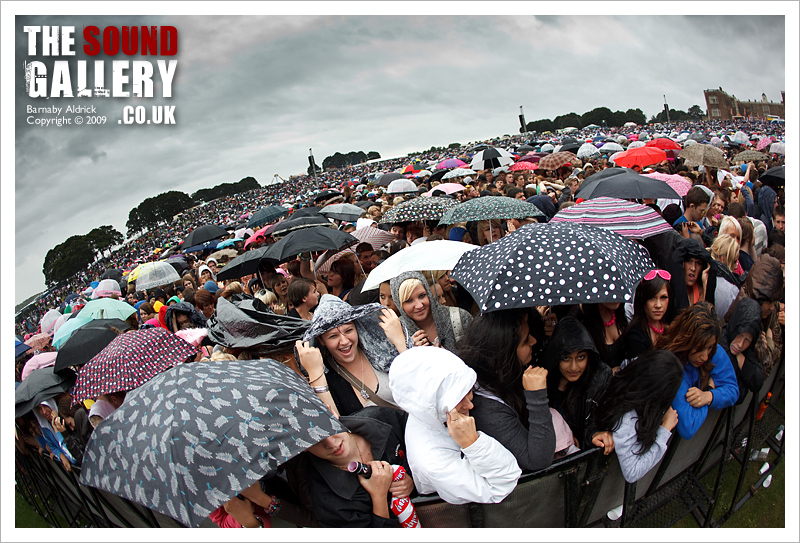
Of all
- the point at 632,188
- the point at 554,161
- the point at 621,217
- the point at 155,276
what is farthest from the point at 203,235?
the point at 554,161

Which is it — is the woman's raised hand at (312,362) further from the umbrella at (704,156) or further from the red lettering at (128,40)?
the umbrella at (704,156)

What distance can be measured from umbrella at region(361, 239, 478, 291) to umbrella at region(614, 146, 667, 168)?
8256 mm

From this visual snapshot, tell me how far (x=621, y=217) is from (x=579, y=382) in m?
2.27

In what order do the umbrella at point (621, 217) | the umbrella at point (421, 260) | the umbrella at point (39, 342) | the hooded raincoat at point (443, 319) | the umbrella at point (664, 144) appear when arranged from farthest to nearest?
the umbrella at point (664, 144), the umbrella at point (39, 342), the umbrella at point (621, 217), the umbrella at point (421, 260), the hooded raincoat at point (443, 319)

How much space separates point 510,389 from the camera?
232cm

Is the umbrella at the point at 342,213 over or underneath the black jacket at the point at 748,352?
over

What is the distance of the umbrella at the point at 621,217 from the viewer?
13.2 feet

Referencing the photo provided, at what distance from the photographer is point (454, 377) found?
1.94 m

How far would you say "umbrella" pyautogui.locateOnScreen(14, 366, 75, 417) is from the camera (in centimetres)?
371

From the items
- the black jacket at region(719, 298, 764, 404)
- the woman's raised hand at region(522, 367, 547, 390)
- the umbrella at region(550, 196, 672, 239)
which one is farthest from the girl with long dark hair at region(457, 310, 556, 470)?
the umbrella at region(550, 196, 672, 239)

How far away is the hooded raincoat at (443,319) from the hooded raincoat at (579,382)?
Result: 1002 mm

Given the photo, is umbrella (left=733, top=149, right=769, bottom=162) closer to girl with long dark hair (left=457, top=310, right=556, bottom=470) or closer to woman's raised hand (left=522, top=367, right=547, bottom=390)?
girl with long dark hair (left=457, top=310, right=556, bottom=470)

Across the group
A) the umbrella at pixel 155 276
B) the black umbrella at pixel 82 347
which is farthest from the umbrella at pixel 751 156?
the black umbrella at pixel 82 347

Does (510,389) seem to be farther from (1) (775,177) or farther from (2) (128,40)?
(1) (775,177)
